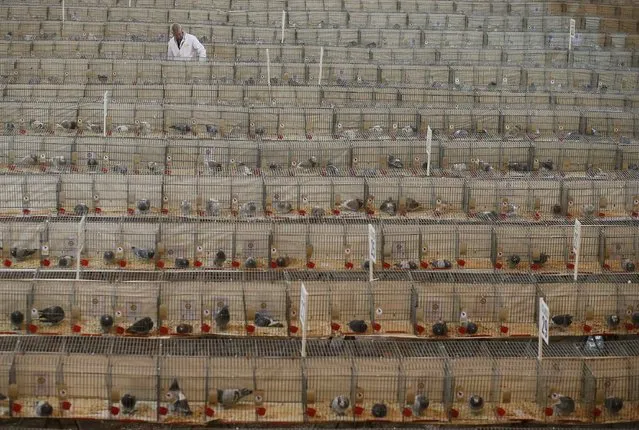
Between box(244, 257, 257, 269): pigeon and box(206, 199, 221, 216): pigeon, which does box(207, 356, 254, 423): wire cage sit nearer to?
box(244, 257, 257, 269): pigeon

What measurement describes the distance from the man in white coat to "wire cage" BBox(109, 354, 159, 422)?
38.3 ft

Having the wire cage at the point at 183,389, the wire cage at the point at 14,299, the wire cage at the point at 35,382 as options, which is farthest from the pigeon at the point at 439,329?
the wire cage at the point at 14,299

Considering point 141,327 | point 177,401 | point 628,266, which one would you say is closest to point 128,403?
point 177,401

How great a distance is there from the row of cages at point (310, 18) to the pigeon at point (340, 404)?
15021 mm

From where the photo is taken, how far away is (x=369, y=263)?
Result: 1528 cm

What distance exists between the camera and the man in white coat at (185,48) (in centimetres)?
2380

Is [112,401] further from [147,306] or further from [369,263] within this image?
[369,263]

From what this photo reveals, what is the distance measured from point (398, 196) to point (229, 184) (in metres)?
2.48

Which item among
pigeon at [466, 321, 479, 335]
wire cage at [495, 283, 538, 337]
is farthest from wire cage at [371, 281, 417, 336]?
wire cage at [495, 283, 538, 337]

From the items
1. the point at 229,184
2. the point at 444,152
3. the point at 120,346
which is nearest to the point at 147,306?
the point at 120,346

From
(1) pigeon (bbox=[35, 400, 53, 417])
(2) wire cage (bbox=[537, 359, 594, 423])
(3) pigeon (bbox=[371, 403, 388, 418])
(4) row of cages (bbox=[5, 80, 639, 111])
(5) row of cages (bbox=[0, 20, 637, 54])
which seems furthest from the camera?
(5) row of cages (bbox=[0, 20, 637, 54])

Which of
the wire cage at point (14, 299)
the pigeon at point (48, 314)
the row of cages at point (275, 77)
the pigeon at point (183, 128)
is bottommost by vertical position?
the pigeon at point (48, 314)

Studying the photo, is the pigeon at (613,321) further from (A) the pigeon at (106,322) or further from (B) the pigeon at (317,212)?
(A) the pigeon at (106,322)

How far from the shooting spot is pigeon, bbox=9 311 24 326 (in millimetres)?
14234
